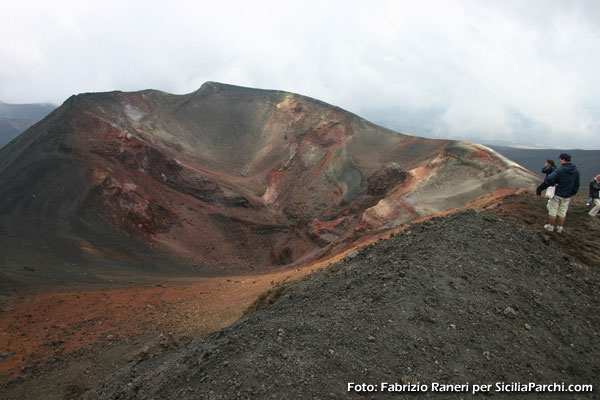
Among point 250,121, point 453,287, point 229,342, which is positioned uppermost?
point 250,121

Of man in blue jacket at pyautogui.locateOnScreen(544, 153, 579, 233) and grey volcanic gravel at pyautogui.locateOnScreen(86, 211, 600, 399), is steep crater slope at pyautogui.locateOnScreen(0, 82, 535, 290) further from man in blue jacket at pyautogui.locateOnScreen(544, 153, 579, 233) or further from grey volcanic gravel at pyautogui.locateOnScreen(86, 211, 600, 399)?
grey volcanic gravel at pyautogui.locateOnScreen(86, 211, 600, 399)

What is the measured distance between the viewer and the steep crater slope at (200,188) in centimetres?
1734

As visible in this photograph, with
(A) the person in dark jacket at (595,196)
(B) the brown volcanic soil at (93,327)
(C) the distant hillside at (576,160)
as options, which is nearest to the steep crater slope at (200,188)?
(B) the brown volcanic soil at (93,327)

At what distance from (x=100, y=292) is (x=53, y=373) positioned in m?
5.35

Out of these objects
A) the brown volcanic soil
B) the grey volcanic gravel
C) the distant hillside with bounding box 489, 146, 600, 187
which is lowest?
the brown volcanic soil

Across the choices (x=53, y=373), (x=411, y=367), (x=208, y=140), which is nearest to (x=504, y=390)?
(x=411, y=367)

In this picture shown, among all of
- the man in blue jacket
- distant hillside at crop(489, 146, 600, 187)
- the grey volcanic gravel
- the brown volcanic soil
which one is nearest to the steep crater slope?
the brown volcanic soil

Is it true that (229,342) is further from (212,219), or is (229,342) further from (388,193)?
(212,219)

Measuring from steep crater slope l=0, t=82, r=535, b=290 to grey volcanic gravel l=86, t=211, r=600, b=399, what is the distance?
10548 mm

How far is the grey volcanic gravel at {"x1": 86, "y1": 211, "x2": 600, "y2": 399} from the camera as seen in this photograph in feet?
12.2

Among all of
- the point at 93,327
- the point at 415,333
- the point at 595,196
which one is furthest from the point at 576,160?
the point at 93,327

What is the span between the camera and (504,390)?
144 inches

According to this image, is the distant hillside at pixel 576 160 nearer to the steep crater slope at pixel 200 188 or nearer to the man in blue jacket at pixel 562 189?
the steep crater slope at pixel 200 188

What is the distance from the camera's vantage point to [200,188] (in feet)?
87.7
